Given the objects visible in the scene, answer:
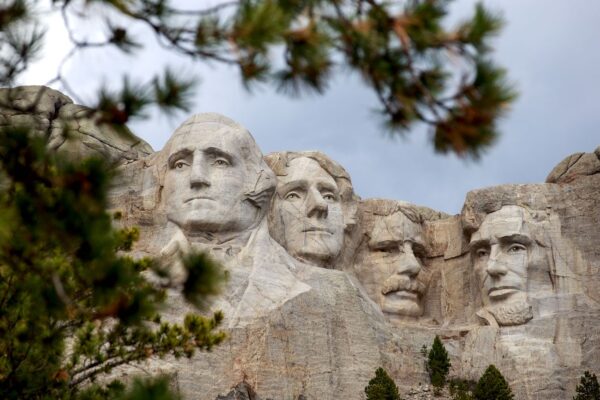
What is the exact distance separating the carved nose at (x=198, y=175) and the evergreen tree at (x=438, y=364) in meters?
3.75

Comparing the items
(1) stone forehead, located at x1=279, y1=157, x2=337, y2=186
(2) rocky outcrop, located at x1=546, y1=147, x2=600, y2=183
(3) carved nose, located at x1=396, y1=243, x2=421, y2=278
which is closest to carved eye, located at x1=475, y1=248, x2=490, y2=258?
(3) carved nose, located at x1=396, y1=243, x2=421, y2=278

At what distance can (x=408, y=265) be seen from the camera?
24.6m

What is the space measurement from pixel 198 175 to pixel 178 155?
594 mm

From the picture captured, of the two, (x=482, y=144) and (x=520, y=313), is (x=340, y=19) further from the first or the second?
(x=520, y=313)

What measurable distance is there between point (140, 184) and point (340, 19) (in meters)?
11.0

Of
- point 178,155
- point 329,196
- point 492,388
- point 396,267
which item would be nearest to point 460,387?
point 492,388

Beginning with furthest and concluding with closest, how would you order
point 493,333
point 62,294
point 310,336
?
point 493,333 → point 310,336 → point 62,294

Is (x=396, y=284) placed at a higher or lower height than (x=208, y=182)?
lower

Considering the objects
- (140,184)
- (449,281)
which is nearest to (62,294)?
(140,184)

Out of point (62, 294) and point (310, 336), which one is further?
point (310, 336)

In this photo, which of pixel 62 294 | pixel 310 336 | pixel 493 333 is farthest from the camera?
pixel 493 333

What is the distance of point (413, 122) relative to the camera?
12961mm

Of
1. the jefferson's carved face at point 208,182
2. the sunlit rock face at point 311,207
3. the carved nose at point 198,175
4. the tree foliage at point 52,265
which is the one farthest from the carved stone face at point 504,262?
the tree foliage at point 52,265

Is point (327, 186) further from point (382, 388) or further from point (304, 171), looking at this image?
point (382, 388)
